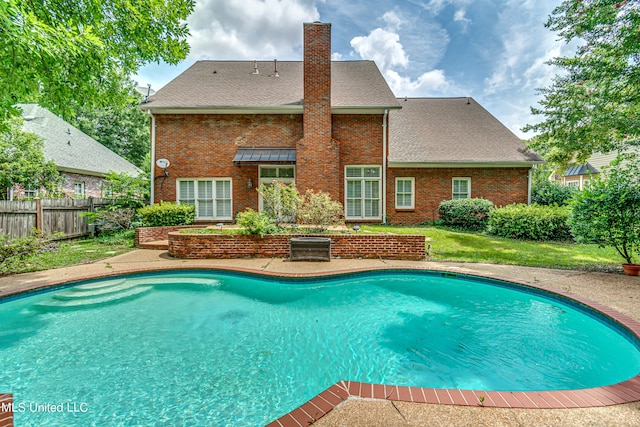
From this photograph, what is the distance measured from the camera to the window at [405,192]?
13.7m

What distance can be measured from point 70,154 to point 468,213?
2185 centimetres

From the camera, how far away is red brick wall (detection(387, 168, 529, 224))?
13750mm

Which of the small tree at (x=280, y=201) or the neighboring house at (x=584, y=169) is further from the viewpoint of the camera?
the neighboring house at (x=584, y=169)

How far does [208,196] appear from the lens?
1285 cm

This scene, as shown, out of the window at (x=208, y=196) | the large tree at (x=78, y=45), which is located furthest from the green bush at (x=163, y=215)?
the large tree at (x=78, y=45)

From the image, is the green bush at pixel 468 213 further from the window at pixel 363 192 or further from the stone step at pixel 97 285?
the stone step at pixel 97 285

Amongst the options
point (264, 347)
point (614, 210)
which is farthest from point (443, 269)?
point (264, 347)

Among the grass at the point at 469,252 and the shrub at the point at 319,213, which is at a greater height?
the shrub at the point at 319,213

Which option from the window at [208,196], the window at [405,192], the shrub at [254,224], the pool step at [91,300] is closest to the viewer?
the pool step at [91,300]

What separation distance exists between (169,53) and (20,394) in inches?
361

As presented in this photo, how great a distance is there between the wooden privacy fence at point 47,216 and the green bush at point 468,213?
48.5 feet

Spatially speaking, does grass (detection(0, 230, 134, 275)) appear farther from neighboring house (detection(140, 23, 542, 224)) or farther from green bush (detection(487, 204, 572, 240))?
green bush (detection(487, 204, 572, 240))

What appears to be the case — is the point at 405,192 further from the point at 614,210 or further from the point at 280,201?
the point at 614,210

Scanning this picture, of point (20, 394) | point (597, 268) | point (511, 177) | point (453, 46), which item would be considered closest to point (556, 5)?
point (453, 46)
